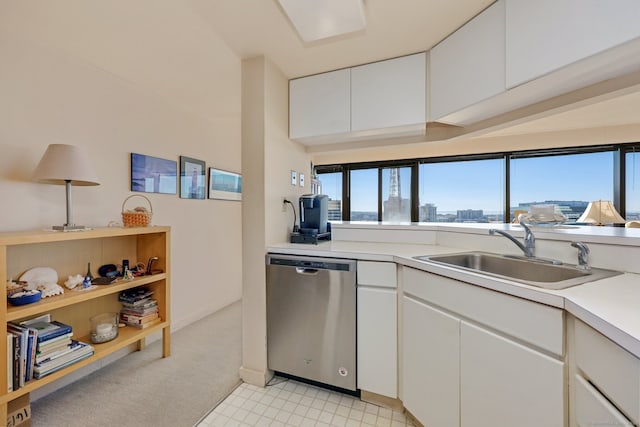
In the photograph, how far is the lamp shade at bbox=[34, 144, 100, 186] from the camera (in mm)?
1463

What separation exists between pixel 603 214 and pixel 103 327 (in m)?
5.33

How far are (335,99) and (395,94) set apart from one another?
1.44ft

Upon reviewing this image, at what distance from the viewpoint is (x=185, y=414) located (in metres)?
1.51

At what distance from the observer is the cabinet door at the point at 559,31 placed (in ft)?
3.18

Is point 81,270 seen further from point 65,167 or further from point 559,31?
point 559,31

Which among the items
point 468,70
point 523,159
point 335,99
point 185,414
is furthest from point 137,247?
point 523,159

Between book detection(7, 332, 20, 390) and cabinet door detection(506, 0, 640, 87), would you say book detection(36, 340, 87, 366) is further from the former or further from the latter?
cabinet door detection(506, 0, 640, 87)

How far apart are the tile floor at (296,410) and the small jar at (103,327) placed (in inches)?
36.8

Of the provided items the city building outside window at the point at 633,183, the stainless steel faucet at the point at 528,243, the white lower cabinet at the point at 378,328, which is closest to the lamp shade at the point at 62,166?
the white lower cabinet at the point at 378,328

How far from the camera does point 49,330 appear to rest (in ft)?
4.88

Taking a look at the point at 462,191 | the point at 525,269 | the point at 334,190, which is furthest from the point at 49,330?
the point at 462,191

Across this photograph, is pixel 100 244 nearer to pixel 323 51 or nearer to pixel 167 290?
pixel 167 290

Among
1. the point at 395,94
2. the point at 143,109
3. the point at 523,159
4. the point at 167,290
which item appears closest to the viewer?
the point at 395,94

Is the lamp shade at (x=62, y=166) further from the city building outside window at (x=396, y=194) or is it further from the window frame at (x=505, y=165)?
the city building outside window at (x=396, y=194)
